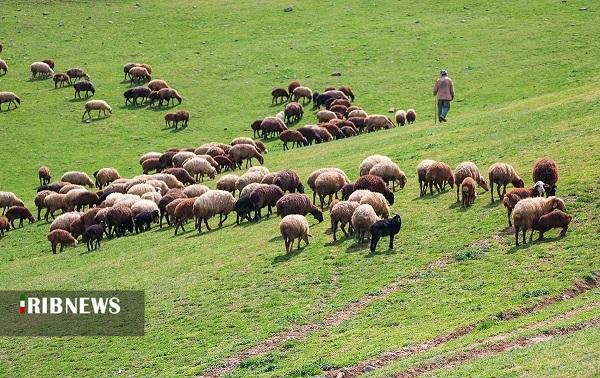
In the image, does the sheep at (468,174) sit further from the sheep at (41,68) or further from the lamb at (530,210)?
the sheep at (41,68)

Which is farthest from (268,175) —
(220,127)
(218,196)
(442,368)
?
(220,127)

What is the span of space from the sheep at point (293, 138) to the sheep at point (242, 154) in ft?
15.5

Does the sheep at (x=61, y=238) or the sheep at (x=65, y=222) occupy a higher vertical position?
the sheep at (x=65, y=222)

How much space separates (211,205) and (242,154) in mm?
10570

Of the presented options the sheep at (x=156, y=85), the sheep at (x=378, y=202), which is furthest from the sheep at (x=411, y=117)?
the sheep at (x=378, y=202)

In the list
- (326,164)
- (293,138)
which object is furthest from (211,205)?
(293,138)

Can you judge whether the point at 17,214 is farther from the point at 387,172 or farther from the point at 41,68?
the point at 41,68

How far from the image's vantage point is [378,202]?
2620 cm

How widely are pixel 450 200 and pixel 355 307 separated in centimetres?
775

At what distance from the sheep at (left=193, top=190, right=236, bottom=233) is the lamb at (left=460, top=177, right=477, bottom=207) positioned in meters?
7.99

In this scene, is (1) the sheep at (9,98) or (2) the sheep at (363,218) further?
(1) the sheep at (9,98)

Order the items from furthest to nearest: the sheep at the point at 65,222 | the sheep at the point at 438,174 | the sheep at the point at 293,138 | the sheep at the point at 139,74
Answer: the sheep at the point at 139,74, the sheep at the point at 293,138, the sheep at the point at 65,222, the sheep at the point at 438,174

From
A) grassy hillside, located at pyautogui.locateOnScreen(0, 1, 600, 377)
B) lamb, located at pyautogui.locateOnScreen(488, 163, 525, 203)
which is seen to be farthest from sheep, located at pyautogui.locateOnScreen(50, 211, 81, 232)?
lamb, located at pyautogui.locateOnScreen(488, 163, 525, 203)

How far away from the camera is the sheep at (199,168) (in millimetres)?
39219
